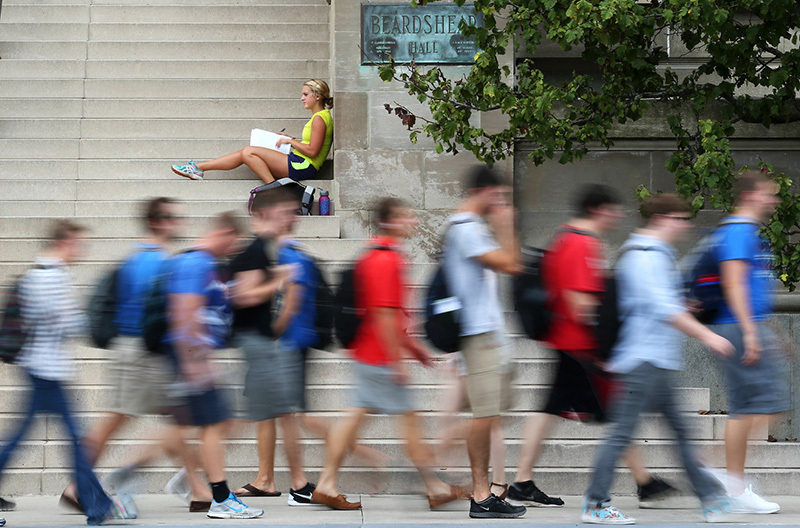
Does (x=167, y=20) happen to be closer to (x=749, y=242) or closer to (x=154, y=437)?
(x=154, y=437)

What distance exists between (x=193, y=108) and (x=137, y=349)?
20.3 ft

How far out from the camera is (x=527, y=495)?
716cm

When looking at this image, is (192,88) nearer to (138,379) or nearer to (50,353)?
(138,379)

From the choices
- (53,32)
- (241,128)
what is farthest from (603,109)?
(53,32)

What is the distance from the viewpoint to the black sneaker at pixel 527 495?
23.5 ft

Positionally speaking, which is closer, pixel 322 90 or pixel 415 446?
→ pixel 415 446

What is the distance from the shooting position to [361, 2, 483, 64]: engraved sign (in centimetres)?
1139

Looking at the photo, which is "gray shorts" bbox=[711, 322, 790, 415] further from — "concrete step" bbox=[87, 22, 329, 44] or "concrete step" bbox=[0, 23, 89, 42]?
"concrete step" bbox=[0, 23, 89, 42]

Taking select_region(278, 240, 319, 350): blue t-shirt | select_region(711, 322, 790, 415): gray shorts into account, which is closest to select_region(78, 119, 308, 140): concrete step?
select_region(278, 240, 319, 350): blue t-shirt

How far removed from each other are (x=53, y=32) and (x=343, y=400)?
713cm

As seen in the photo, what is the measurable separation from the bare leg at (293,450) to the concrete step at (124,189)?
14.8 ft

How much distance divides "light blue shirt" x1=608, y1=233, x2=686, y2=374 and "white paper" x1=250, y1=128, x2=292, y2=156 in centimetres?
577

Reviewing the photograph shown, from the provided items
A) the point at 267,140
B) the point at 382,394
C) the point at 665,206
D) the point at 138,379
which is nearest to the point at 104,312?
the point at 138,379

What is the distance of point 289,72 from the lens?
506 inches
